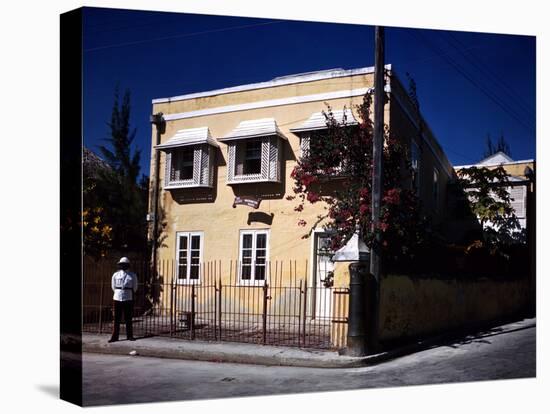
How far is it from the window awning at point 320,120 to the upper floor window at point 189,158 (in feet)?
4.09

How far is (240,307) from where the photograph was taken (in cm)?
965

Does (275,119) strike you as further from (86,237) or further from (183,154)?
(86,237)

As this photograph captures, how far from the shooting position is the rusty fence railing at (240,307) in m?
8.86

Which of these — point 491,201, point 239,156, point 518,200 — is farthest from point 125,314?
point 518,200

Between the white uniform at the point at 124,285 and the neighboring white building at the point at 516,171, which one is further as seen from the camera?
the neighboring white building at the point at 516,171

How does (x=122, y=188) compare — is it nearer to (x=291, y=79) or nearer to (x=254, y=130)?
(x=254, y=130)

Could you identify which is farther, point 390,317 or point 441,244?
point 441,244

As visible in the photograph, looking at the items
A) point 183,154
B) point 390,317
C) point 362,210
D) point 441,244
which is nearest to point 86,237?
point 183,154

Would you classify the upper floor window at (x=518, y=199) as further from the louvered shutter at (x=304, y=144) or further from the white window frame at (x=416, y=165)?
the louvered shutter at (x=304, y=144)

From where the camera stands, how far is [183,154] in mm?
8930

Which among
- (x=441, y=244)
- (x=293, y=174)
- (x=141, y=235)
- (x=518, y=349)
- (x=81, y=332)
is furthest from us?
(x=441, y=244)

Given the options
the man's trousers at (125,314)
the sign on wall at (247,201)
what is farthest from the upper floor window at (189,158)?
the man's trousers at (125,314)

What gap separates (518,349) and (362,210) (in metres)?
2.93

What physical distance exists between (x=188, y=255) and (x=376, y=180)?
2680 millimetres
